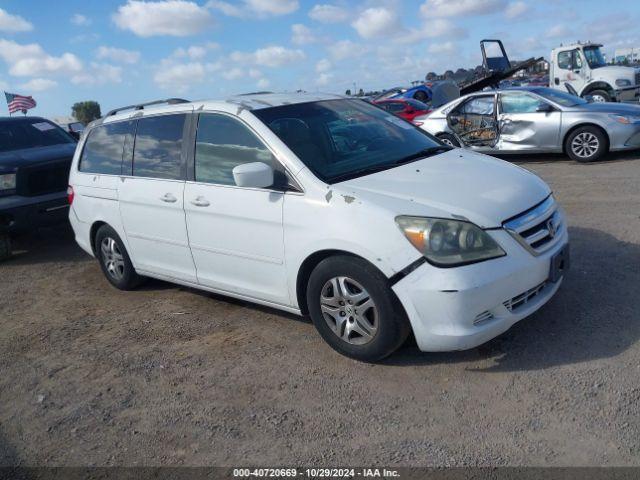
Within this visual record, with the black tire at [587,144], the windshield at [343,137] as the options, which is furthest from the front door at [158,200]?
the black tire at [587,144]

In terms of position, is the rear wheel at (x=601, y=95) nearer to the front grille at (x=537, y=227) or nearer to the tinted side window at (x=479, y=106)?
the tinted side window at (x=479, y=106)

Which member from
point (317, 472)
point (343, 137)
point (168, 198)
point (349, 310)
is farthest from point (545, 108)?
point (317, 472)

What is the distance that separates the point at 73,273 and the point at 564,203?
6.07 m

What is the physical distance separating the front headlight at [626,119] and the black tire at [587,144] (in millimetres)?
313

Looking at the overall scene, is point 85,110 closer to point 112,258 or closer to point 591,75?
point 591,75

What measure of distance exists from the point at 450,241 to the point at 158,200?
2544mm

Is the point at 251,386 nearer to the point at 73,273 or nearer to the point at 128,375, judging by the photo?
the point at 128,375

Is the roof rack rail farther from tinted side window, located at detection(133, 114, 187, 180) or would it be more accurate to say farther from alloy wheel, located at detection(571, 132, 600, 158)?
alloy wheel, located at detection(571, 132, 600, 158)

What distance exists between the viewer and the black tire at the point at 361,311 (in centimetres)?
343

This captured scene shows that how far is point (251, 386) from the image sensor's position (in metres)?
3.67

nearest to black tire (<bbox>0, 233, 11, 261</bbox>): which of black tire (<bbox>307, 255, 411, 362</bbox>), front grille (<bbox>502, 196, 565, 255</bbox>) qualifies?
black tire (<bbox>307, 255, 411, 362</bbox>)

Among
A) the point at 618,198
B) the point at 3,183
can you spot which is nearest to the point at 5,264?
the point at 3,183

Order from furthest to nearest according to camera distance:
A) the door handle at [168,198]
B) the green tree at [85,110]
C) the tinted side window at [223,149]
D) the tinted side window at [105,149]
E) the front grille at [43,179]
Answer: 1. the green tree at [85,110]
2. the front grille at [43,179]
3. the tinted side window at [105,149]
4. the door handle at [168,198]
5. the tinted side window at [223,149]

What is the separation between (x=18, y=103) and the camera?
71.6 feet
